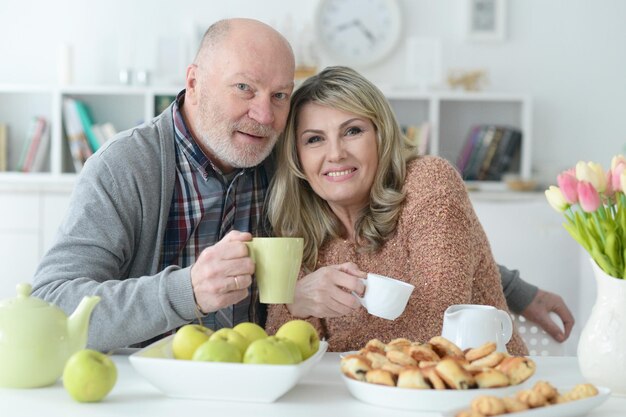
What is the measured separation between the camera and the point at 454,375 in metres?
1.14

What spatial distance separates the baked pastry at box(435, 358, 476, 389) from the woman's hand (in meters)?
0.41

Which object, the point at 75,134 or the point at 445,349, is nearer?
the point at 445,349

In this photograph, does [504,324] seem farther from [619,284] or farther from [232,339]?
[232,339]

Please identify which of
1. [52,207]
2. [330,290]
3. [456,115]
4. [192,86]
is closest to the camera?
[330,290]

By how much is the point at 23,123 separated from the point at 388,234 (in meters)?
3.23

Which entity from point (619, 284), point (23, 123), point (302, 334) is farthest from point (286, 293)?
point (23, 123)

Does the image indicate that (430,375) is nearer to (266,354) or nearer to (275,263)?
(266,354)

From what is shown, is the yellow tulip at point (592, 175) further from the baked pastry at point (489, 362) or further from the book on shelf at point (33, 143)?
the book on shelf at point (33, 143)

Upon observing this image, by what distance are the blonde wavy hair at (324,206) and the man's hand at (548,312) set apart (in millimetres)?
430

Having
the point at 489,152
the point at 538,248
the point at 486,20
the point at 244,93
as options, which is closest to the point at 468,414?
the point at 244,93

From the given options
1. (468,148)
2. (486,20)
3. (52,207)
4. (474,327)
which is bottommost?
(52,207)

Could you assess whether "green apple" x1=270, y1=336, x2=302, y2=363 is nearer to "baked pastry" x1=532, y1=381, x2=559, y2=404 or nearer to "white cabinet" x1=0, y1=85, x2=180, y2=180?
"baked pastry" x1=532, y1=381, x2=559, y2=404

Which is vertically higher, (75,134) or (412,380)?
(75,134)

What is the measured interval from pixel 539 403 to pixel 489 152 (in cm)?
356
